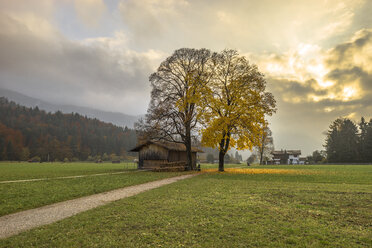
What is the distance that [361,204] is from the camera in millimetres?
10211

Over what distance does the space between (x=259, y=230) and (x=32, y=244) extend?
6.46 m

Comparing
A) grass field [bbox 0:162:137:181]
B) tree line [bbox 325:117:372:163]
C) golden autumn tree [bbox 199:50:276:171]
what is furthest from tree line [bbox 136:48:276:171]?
tree line [bbox 325:117:372:163]

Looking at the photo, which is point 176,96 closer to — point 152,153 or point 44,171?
point 152,153

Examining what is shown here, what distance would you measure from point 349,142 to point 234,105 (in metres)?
78.2

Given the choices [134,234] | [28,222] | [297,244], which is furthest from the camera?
[28,222]

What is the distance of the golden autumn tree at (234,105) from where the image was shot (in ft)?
102

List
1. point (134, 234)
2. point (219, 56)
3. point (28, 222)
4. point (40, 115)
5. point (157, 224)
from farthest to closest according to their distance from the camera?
point (40, 115), point (219, 56), point (28, 222), point (157, 224), point (134, 234)

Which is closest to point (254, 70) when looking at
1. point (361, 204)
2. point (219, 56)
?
point (219, 56)

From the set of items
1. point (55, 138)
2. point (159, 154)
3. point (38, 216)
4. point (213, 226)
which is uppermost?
point (55, 138)

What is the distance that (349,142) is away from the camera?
3351 inches

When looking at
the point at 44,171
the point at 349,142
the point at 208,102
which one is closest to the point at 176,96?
the point at 208,102

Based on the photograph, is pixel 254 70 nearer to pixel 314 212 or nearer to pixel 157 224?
pixel 314 212

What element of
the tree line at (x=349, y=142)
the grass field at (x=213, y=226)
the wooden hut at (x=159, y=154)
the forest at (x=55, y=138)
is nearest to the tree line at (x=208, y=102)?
the wooden hut at (x=159, y=154)

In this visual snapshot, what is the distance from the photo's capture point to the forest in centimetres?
11750
